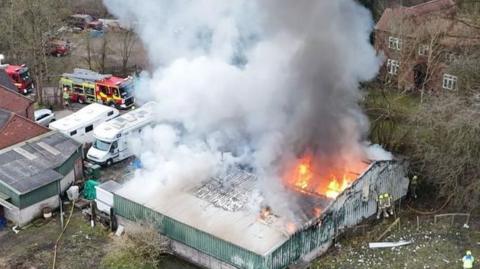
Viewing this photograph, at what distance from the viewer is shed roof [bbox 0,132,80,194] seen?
76.5ft

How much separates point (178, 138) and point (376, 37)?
55.2 ft

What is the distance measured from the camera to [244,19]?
27.9 meters

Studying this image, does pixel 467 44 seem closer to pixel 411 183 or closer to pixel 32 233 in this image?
pixel 411 183

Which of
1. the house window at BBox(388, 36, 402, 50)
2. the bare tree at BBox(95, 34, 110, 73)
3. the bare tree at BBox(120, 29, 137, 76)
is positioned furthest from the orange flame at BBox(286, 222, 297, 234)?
the bare tree at BBox(95, 34, 110, 73)

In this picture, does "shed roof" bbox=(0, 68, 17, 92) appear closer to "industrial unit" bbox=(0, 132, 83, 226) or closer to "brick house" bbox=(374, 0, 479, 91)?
"industrial unit" bbox=(0, 132, 83, 226)

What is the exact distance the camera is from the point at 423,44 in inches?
1280

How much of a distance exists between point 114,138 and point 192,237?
857cm

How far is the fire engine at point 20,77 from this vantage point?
119ft

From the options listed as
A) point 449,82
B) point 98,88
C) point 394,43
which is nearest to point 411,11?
point 394,43

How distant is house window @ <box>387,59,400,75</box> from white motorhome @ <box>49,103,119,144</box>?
14.8 meters

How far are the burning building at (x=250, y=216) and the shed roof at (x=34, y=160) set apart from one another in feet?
11.2

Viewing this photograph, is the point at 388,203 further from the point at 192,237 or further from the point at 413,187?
the point at 192,237

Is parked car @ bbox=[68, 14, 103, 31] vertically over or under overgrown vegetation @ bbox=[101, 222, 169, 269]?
over

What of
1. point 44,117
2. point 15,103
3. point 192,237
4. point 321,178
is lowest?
point 44,117
